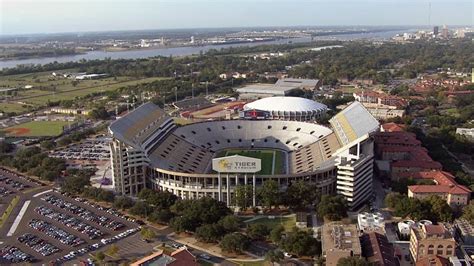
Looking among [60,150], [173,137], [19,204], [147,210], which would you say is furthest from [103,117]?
[147,210]

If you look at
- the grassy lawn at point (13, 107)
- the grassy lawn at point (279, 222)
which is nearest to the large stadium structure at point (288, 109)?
the grassy lawn at point (279, 222)

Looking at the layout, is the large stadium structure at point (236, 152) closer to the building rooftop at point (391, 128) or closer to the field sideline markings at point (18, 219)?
the field sideline markings at point (18, 219)

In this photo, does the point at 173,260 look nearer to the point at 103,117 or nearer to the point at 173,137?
the point at 173,137

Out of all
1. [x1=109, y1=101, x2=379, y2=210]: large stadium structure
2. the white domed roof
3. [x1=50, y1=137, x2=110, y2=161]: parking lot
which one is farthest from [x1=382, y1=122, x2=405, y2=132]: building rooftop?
[x1=50, y1=137, x2=110, y2=161]: parking lot

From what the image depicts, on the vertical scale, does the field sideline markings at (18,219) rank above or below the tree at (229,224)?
below

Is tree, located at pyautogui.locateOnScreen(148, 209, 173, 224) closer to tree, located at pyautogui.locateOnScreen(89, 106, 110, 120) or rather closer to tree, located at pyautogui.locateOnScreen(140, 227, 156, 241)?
tree, located at pyautogui.locateOnScreen(140, 227, 156, 241)
